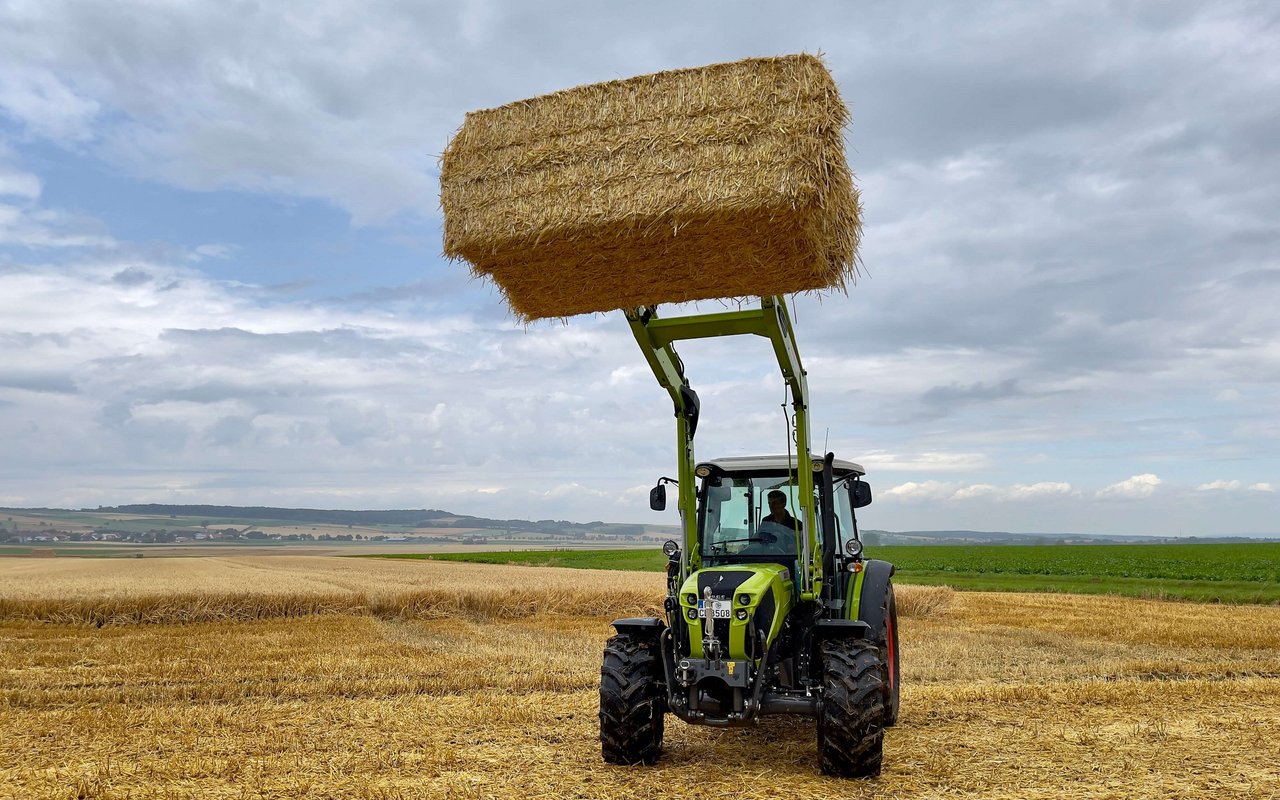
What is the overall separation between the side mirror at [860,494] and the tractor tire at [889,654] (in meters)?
0.74

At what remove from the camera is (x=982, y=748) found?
7.47m

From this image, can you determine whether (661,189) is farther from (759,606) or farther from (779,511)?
(779,511)

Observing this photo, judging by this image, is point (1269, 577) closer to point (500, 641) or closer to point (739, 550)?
point (500, 641)

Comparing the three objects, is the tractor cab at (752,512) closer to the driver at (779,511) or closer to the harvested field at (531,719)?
the driver at (779,511)

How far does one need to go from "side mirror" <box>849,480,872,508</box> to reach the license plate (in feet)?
8.07

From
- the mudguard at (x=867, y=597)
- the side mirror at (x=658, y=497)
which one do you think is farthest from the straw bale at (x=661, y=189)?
the mudguard at (x=867, y=597)

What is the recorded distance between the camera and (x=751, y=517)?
25.8ft

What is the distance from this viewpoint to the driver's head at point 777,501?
7809 mm

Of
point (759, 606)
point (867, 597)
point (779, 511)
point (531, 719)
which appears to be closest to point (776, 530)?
point (779, 511)

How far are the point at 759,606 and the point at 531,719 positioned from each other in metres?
3.10

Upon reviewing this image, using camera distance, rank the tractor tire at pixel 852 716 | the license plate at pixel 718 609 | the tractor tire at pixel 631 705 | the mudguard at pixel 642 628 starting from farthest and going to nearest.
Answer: the mudguard at pixel 642 628 < the tractor tire at pixel 631 705 < the license plate at pixel 718 609 < the tractor tire at pixel 852 716

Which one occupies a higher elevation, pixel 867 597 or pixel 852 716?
pixel 867 597

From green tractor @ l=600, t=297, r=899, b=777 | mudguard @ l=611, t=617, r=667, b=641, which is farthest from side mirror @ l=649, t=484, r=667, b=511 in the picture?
mudguard @ l=611, t=617, r=667, b=641

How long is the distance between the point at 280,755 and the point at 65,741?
196 cm
